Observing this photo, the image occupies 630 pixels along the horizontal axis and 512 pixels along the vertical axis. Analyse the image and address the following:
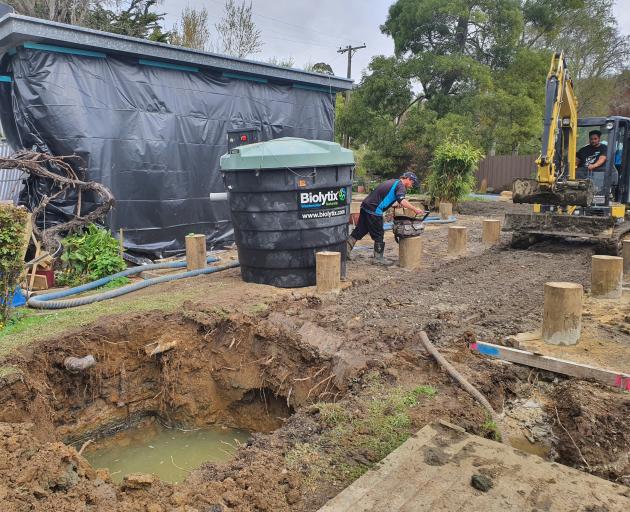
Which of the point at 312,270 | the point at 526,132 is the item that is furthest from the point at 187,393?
the point at 526,132

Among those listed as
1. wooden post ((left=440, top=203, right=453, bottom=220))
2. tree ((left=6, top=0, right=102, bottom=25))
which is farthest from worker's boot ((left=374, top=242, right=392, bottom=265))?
tree ((left=6, top=0, right=102, bottom=25))

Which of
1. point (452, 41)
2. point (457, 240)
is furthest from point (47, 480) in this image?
point (452, 41)

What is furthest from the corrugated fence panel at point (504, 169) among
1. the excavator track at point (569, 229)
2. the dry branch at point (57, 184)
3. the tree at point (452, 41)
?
the dry branch at point (57, 184)

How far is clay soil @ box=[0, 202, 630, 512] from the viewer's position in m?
3.06

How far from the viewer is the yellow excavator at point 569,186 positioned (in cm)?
982

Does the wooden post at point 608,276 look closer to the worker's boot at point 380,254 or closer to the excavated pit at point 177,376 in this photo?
the worker's boot at point 380,254

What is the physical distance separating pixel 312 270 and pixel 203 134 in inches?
184

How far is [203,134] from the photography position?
10680 mm

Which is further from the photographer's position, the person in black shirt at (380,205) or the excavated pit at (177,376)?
the person in black shirt at (380,205)

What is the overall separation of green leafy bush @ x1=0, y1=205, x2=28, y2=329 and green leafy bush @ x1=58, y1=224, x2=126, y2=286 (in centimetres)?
229

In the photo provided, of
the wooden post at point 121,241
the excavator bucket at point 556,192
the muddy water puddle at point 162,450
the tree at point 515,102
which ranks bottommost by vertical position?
the muddy water puddle at point 162,450

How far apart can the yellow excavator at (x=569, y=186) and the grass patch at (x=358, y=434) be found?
7.28 metres

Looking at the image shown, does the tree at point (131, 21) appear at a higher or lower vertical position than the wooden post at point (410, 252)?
higher

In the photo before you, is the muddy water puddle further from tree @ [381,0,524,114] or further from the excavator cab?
tree @ [381,0,524,114]
